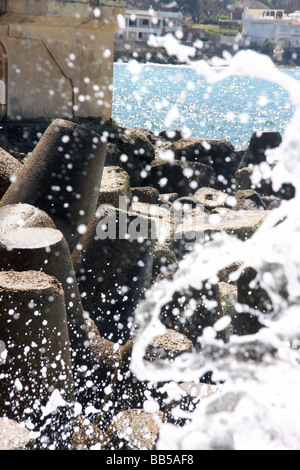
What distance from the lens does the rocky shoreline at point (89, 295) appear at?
3.03 meters

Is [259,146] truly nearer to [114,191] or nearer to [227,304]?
[114,191]

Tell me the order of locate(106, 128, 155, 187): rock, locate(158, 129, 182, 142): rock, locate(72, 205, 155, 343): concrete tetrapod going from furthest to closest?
locate(158, 129, 182, 142): rock
locate(106, 128, 155, 187): rock
locate(72, 205, 155, 343): concrete tetrapod

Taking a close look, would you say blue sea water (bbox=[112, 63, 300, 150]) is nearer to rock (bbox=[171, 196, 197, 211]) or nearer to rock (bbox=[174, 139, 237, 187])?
rock (bbox=[174, 139, 237, 187])

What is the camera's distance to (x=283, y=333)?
3443 millimetres

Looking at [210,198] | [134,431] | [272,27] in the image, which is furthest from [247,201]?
[272,27]

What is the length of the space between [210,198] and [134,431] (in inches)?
216

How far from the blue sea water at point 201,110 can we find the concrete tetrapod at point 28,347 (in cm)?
1998

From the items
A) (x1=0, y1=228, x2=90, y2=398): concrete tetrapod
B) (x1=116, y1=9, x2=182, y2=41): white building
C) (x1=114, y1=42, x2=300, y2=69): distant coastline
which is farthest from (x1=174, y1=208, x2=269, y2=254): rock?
(x1=114, y1=42, x2=300, y2=69): distant coastline

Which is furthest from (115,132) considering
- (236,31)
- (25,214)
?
(236,31)

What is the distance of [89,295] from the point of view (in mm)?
4223

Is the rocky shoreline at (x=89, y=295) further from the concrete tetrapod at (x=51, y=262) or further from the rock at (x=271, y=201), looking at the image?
the rock at (x=271, y=201)

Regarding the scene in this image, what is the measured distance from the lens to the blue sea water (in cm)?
3256

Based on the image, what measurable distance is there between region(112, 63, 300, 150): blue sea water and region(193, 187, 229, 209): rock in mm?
14695

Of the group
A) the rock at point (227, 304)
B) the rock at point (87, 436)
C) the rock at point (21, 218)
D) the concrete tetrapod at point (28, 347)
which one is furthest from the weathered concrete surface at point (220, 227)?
the rock at point (87, 436)
